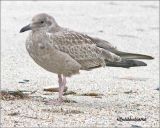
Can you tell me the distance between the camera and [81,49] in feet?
27.9

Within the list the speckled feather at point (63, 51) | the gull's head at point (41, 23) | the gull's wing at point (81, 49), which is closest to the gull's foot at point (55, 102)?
the speckled feather at point (63, 51)

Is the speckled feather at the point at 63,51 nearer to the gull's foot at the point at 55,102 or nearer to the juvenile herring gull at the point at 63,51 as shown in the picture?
the juvenile herring gull at the point at 63,51

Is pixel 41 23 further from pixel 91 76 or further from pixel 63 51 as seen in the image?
pixel 91 76

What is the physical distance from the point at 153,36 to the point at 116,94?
18.1 ft

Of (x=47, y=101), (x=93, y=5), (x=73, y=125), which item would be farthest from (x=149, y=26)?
(x=73, y=125)

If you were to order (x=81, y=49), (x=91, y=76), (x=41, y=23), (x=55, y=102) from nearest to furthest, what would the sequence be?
(x=55, y=102) → (x=41, y=23) → (x=81, y=49) → (x=91, y=76)

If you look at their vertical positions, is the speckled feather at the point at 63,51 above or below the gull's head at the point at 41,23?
below

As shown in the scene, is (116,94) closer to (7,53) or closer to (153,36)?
(7,53)

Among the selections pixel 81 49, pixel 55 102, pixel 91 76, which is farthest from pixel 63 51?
pixel 91 76

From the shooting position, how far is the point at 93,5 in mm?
17938

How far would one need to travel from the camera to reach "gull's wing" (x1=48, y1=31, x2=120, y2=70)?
27.0ft

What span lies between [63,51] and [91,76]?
2.25 m

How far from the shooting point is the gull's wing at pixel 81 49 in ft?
27.0

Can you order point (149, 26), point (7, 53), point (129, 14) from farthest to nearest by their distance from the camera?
point (129, 14) < point (149, 26) < point (7, 53)
